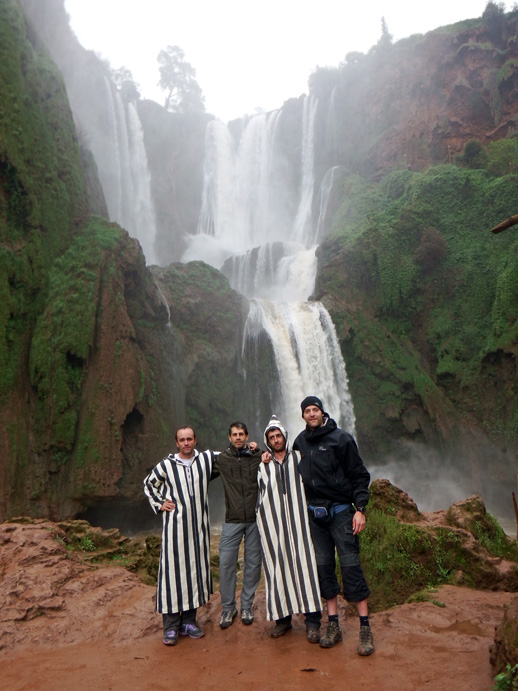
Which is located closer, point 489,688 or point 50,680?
point 489,688

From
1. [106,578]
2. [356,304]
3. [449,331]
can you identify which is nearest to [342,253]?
[356,304]

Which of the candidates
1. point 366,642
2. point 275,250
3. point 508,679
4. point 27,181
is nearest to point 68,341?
point 27,181

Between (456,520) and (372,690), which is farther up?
(456,520)

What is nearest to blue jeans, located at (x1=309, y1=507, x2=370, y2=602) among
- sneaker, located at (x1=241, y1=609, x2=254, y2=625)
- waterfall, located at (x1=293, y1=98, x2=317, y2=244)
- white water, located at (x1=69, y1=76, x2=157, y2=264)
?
sneaker, located at (x1=241, y1=609, x2=254, y2=625)

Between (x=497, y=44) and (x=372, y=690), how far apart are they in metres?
34.9

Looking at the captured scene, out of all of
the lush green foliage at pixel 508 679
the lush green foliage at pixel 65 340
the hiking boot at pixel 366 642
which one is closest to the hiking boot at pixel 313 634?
the hiking boot at pixel 366 642

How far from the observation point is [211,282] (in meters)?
19.7

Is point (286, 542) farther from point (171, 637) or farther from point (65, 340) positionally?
point (65, 340)

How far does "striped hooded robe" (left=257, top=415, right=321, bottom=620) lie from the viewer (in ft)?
12.8

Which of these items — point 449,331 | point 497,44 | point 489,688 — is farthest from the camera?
point 497,44

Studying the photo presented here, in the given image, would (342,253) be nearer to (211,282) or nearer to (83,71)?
(211,282)

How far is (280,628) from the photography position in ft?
12.9

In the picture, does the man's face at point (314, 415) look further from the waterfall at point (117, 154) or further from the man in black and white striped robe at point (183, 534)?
the waterfall at point (117, 154)

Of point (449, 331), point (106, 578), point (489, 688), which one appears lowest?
point (489, 688)
